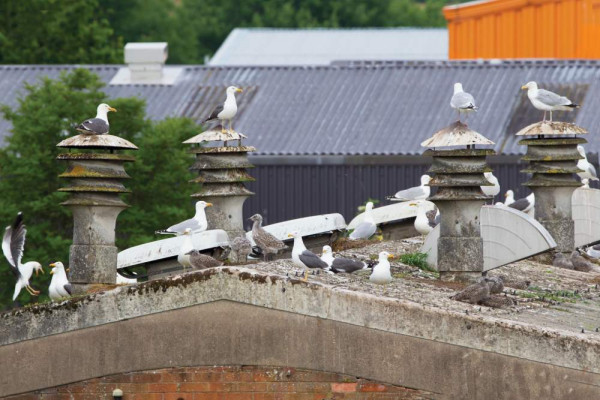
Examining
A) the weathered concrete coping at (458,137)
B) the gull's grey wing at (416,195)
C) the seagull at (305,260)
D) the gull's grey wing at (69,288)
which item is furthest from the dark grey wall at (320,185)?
the seagull at (305,260)

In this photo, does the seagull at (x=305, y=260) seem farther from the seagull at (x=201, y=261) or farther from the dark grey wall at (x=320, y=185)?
the dark grey wall at (x=320, y=185)

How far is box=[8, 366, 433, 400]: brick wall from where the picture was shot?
15.6 m

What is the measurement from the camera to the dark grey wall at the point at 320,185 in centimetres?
4453

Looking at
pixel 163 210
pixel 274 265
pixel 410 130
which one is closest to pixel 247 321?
pixel 274 265

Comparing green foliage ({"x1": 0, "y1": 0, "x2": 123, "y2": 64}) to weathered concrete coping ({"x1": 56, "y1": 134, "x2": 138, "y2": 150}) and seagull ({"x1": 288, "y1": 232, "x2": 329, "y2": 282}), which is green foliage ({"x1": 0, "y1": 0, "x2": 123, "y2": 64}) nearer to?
weathered concrete coping ({"x1": 56, "y1": 134, "x2": 138, "y2": 150})

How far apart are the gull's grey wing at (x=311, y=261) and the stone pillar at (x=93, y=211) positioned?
81.8 inches

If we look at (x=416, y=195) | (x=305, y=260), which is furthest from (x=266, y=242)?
(x=416, y=195)

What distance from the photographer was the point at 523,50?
56.0 m

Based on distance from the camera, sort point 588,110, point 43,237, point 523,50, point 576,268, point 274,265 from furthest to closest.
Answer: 1. point 523,50
2. point 588,110
3. point 43,237
4. point 576,268
5. point 274,265

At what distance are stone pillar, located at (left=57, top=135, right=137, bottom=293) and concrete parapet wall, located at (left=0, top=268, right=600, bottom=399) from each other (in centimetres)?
246

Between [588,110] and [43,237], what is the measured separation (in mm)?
15986

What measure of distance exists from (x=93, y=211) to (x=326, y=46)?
55343 mm

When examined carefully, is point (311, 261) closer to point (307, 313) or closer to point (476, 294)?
point (476, 294)

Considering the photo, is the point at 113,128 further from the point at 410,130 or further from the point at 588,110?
the point at 588,110
